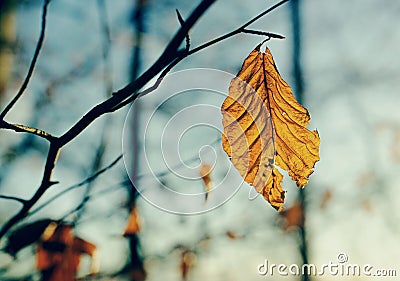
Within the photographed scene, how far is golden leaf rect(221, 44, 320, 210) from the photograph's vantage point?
643 mm

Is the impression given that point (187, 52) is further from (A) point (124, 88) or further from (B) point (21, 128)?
(B) point (21, 128)

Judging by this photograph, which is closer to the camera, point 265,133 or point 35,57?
point 35,57

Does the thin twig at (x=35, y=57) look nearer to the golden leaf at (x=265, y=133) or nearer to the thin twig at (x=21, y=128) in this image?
the thin twig at (x=21, y=128)

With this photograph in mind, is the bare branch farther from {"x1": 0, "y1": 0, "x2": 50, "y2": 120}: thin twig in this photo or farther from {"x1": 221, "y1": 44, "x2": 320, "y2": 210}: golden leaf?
{"x1": 221, "y1": 44, "x2": 320, "y2": 210}: golden leaf

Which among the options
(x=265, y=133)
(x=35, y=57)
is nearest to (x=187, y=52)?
(x=35, y=57)

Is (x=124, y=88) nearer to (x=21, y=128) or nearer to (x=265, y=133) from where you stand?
(x=21, y=128)

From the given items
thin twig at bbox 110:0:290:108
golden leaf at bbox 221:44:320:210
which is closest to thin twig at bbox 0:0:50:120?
thin twig at bbox 110:0:290:108

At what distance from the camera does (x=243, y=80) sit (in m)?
0.71

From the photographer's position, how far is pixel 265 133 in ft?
2.27

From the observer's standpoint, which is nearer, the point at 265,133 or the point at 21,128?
the point at 21,128

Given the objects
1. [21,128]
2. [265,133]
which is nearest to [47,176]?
[21,128]

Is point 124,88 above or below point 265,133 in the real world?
below

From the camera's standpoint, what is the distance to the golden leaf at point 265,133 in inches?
25.3

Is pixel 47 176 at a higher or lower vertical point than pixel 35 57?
lower
